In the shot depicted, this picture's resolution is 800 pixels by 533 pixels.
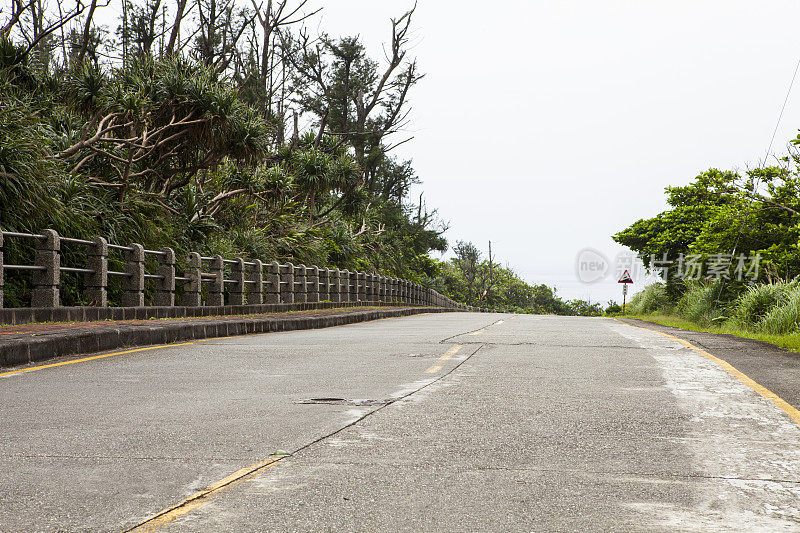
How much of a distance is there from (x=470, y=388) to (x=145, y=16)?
33.1 meters

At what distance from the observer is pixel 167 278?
16734 mm

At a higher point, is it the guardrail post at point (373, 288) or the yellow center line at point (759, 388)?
the guardrail post at point (373, 288)

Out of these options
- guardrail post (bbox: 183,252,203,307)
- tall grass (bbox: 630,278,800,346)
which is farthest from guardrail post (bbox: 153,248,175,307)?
tall grass (bbox: 630,278,800,346)

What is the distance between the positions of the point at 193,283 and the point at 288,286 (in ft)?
20.2

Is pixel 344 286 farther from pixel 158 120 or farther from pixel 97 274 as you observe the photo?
pixel 97 274

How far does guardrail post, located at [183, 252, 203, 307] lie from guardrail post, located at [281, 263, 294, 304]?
5802 mm

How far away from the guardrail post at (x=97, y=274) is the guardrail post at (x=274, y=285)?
851cm

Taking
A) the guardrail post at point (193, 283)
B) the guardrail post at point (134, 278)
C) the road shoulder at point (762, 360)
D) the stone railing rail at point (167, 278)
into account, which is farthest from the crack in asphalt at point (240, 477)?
the guardrail post at point (193, 283)

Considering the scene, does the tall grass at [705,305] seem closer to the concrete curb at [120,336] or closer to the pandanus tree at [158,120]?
the concrete curb at [120,336]

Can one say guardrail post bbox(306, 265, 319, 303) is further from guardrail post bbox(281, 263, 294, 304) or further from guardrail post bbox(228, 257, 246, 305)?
guardrail post bbox(228, 257, 246, 305)

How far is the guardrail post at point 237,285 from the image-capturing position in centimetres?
2058

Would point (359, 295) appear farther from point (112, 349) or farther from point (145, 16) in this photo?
point (112, 349)

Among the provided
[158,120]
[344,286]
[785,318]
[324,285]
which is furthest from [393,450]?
[344,286]

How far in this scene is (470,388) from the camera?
24.8ft
